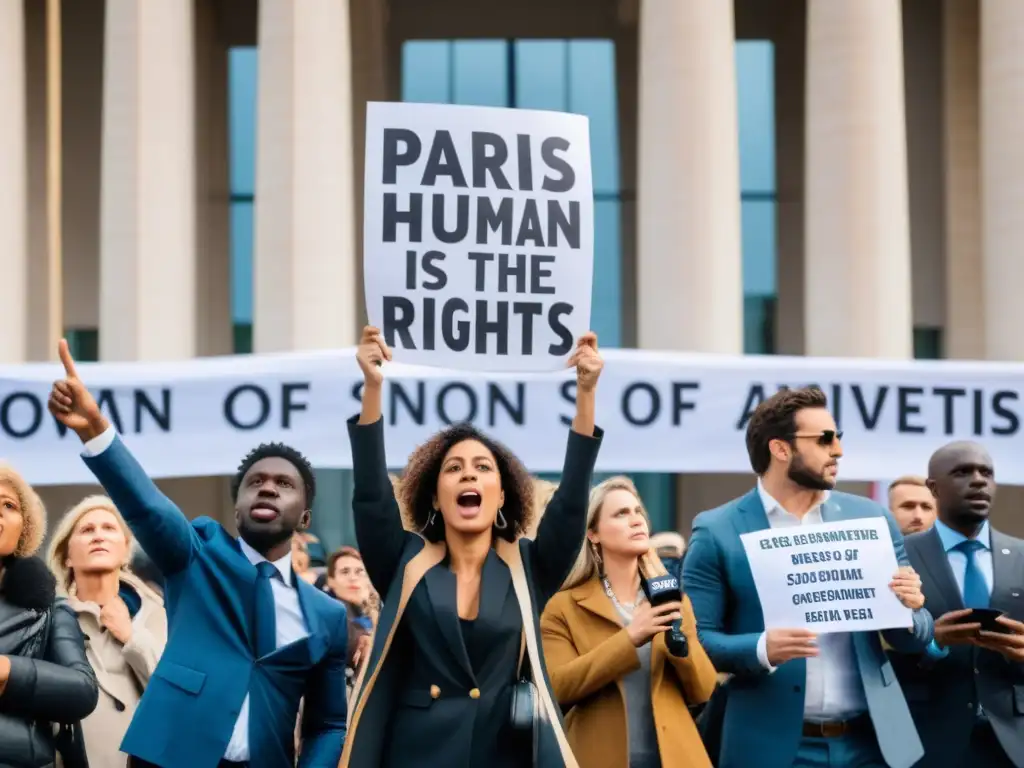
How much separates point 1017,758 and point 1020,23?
16999mm

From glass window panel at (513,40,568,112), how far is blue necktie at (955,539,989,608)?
71.0ft

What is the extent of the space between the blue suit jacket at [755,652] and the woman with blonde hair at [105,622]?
8.95 feet

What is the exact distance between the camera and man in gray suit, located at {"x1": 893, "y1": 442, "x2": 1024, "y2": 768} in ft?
27.9

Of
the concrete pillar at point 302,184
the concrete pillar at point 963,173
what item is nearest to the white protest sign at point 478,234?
the concrete pillar at point 302,184

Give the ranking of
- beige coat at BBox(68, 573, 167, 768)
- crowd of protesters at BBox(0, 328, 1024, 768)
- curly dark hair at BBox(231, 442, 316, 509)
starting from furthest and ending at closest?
beige coat at BBox(68, 573, 167, 768), curly dark hair at BBox(231, 442, 316, 509), crowd of protesters at BBox(0, 328, 1024, 768)

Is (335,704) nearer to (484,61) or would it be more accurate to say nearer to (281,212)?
(281,212)

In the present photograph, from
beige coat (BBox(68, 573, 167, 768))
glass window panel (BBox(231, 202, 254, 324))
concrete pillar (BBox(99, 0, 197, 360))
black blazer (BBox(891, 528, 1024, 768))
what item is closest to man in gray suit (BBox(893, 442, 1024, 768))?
black blazer (BBox(891, 528, 1024, 768))

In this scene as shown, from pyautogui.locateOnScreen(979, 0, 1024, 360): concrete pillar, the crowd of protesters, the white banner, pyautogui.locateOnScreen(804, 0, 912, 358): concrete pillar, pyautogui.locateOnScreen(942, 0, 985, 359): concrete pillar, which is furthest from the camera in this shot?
pyautogui.locateOnScreen(942, 0, 985, 359): concrete pillar

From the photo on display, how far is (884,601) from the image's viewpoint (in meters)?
7.32

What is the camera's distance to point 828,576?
7352 millimetres

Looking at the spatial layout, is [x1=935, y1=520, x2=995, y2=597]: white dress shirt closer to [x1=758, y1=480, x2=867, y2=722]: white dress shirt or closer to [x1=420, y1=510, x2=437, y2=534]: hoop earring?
[x1=758, y1=480, x2=867, y2=722]: white dress shirt

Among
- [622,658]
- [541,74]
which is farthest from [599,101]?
[622,658]

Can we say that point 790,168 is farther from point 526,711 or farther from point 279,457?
point 526,711

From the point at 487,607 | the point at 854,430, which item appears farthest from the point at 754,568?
the point at 854,430
